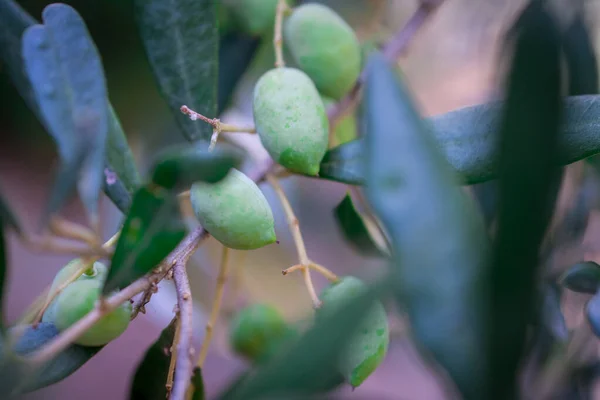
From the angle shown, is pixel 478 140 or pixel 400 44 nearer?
pixel 478 140

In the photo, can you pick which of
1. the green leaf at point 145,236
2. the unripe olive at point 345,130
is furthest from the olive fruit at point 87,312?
the unripe olive at point 345,130

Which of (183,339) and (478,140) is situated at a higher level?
(478,140)

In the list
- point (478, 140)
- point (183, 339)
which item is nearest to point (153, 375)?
point (183, 339)

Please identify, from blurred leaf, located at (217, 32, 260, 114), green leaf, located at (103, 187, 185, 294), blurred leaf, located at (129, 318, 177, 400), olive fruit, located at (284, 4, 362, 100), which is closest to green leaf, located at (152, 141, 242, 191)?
green leaf, located at (103, 187, 185, 294)

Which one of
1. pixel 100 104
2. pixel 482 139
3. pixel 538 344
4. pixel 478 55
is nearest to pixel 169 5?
pixel 100 104

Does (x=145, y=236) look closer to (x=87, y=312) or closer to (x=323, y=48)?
(x=87, y=312)

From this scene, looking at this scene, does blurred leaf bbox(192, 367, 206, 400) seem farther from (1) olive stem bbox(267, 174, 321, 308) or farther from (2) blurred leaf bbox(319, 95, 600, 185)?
(2) blurred leaf bbox(319, 95, 600, 185)

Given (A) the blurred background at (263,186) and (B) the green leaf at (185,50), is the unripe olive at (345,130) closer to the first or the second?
(A) the blurred background at (263,186)

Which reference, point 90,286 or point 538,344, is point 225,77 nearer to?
point 90,286
